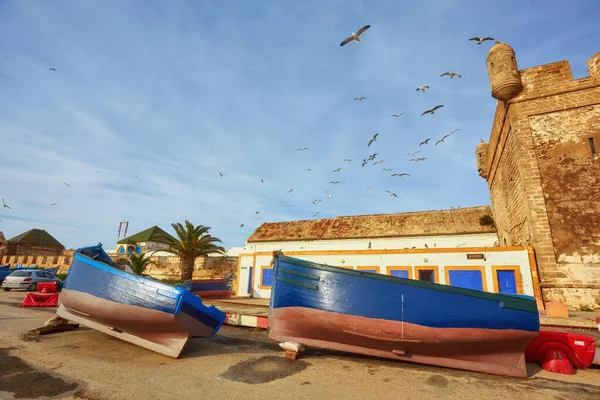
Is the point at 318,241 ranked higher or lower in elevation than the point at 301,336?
higher

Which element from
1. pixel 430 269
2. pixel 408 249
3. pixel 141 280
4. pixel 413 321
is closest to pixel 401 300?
pixel 413 321

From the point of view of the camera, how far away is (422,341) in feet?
17.5

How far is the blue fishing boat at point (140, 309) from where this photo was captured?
18.2ft

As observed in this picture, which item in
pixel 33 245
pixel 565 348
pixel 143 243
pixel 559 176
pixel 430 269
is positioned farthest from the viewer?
pixel 143 243

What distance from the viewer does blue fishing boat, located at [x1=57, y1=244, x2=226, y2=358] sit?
556 centimetres

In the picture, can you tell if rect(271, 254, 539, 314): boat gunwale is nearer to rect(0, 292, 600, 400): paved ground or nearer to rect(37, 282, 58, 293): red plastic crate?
rect(0, 292, 600, 400): paved ground

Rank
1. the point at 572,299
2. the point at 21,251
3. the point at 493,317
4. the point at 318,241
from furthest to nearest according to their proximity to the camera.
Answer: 1. the point at 21,251
2. the point at 318,241
3. the point at 572,299
4. the point at 493,317

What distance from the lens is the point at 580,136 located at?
1347cm

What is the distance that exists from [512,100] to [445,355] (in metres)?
15.0

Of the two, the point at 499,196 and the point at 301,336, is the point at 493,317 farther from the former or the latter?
the point at 499,196

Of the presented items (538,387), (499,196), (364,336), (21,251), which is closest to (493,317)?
Result: (538,387)

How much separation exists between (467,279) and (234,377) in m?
15.1

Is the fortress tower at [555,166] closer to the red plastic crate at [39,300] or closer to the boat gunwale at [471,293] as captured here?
the boat gunwale at [471,293]

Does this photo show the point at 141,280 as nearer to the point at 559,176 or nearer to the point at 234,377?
the point at 234,377
